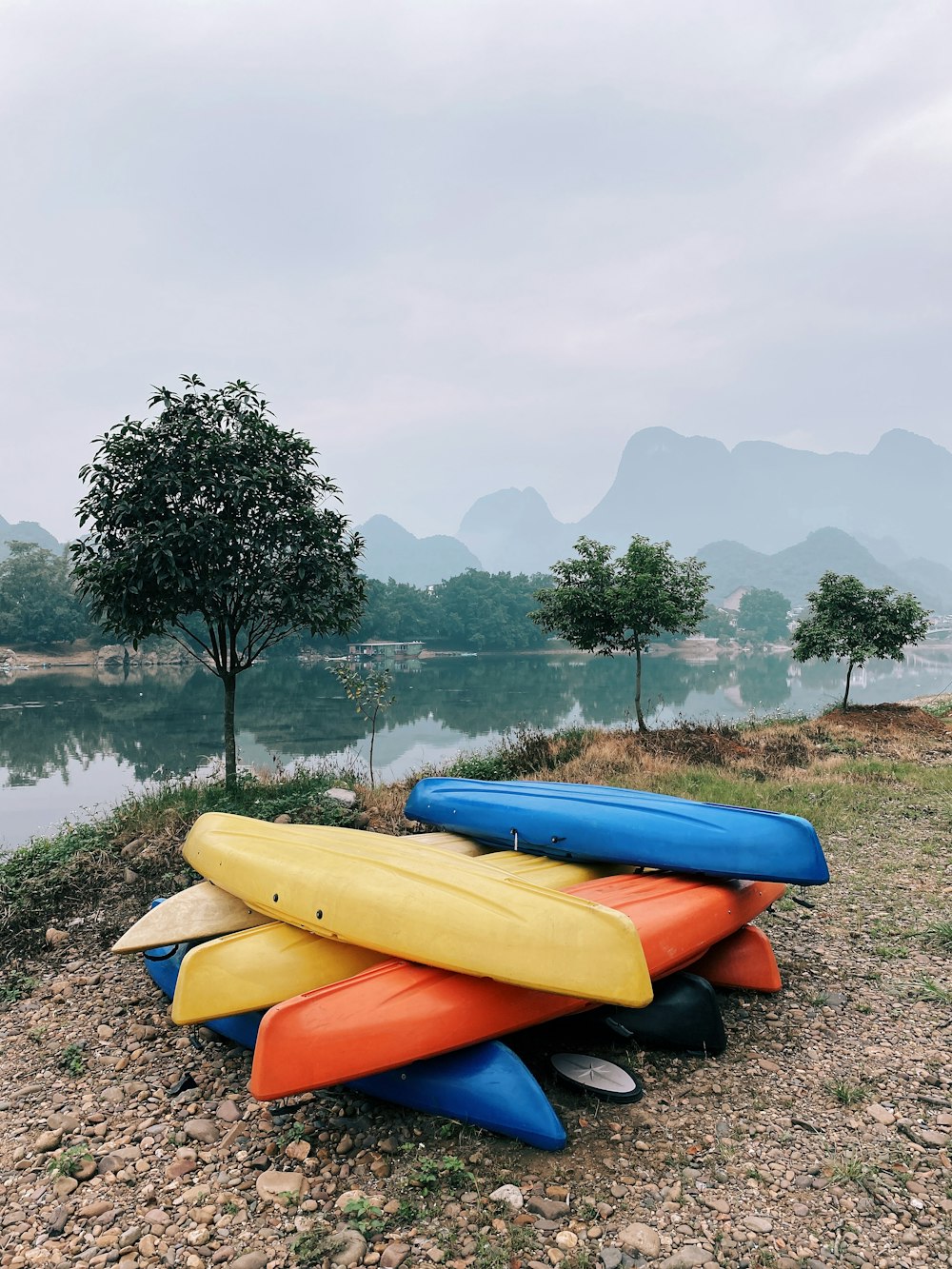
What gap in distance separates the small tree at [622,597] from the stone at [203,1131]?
12.4 metres

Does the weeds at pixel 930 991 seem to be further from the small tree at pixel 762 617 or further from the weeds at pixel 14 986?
the small tree at pixel 762 617

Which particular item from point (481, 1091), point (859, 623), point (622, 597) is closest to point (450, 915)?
point (481, 1091)

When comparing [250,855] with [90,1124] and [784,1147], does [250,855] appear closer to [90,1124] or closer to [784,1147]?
[90,1124]

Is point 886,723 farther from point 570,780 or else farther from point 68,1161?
point 68,1161

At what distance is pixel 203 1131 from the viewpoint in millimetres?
2814

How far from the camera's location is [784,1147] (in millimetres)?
2695

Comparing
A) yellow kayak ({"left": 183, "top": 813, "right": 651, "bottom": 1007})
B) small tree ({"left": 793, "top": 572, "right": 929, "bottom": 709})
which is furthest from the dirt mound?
yellow kayak ({"left": 183, "top": 813, "right": 651, "bottom": 1007})

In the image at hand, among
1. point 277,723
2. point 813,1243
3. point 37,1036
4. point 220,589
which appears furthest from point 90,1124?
point 277,723

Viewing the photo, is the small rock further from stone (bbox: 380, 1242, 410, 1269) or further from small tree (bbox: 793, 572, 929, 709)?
small tree (bbox: 793, 572, 929, 709)

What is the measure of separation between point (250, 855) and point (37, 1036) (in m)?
1.35

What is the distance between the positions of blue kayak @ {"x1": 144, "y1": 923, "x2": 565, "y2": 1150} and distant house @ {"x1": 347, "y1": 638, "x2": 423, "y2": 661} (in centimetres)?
A: 4878

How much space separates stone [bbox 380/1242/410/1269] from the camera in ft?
7.20

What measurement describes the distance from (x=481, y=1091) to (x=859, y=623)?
55.1ft

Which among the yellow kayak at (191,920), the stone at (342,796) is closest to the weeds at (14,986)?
the yellow kayak at (191,920)
